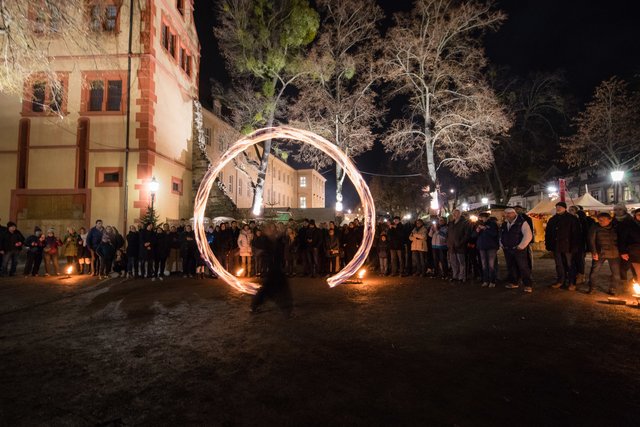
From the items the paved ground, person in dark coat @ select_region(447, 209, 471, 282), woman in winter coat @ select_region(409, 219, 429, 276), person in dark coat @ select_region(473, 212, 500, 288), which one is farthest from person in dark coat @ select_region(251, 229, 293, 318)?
person in dark coat @ select_region(473, 212, 500, 288)

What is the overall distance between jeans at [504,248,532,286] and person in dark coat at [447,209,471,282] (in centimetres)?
122

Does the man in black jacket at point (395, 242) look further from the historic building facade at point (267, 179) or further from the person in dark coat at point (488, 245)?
the historic building facade at point (267, 179)

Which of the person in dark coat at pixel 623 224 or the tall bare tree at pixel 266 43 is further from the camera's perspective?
the tall bare tree at pixel 266 43

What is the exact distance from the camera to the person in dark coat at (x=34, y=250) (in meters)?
14.5

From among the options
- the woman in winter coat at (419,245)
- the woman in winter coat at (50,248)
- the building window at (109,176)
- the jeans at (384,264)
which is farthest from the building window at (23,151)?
the woman in winter coat at (419,245)

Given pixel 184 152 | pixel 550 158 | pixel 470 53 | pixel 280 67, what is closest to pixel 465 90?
pixel 470 53

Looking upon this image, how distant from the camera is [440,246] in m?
12.6

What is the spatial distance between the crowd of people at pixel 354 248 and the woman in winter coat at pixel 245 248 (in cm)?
4

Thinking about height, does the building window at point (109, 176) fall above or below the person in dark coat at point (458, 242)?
above

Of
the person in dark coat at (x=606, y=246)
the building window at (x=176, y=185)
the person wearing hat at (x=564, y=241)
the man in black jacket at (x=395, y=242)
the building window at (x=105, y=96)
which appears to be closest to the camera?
the person in dark coat at (x=606, y=246)

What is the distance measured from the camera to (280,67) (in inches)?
1009

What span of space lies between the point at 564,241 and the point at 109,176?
21.8m

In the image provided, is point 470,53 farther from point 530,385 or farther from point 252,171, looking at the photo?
point 252,171

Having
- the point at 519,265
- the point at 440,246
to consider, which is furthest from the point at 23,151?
the point at 519,265
